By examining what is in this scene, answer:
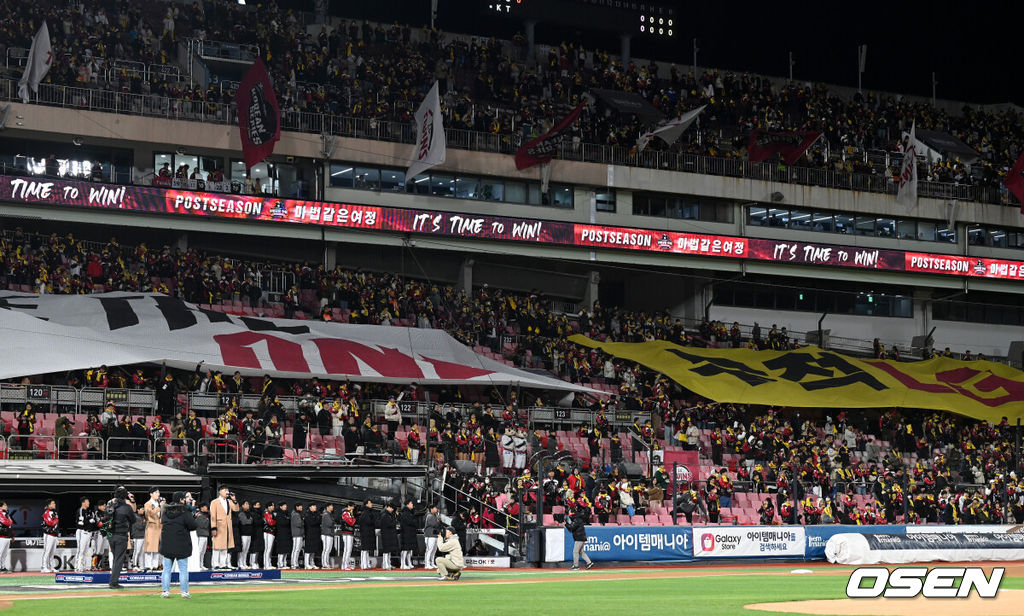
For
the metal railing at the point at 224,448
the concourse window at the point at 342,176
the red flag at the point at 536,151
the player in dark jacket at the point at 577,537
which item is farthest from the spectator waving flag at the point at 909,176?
the metal railing at the point at 224,448

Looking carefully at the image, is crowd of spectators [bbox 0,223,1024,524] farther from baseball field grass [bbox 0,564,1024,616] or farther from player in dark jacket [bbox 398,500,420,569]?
baseball field grass [bbox 0,564,1024,616]

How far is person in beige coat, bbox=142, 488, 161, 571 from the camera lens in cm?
2222

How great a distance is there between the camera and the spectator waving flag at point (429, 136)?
47375 mm

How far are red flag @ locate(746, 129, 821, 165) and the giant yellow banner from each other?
844cm

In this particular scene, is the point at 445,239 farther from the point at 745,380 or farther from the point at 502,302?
the point at 745,380

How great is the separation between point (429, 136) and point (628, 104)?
1290 cm

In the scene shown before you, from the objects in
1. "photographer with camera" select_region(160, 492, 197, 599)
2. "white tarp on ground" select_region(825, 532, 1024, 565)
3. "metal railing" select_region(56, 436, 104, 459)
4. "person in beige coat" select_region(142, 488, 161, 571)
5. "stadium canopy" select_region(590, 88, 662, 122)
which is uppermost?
"stadium canopy" select_region(590, 88, 662, 122)

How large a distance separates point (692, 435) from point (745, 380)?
17.1ft

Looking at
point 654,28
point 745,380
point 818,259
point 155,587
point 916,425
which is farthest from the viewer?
point 654,28

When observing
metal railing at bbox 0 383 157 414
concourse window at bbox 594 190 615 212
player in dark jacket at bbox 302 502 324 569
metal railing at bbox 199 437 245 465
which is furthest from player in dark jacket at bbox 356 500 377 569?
concourse window at bbox 594 190 615 212

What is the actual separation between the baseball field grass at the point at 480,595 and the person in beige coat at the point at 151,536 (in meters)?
1.46

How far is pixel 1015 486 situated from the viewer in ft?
135

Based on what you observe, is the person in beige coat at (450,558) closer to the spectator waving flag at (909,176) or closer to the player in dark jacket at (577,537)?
the player in dark jacket at (577,537)

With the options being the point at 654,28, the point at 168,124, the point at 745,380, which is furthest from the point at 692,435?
Result: the point at 654,28
